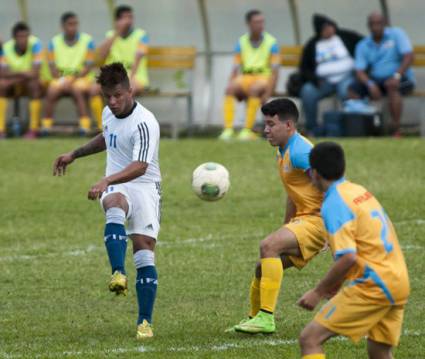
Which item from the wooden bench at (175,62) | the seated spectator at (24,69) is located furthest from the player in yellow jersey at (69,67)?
the wooden bench at (175,62)

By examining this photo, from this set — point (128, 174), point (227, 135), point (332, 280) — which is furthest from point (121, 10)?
point (332, 280)

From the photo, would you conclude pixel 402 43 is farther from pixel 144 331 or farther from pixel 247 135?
pixel 144 331

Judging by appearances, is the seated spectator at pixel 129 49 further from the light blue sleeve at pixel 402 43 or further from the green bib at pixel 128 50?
the light blue sleeve at pixel 402 43

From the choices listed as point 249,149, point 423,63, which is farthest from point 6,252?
point 423,63

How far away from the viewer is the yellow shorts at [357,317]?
634cm

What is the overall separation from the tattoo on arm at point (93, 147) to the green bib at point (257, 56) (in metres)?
10.6

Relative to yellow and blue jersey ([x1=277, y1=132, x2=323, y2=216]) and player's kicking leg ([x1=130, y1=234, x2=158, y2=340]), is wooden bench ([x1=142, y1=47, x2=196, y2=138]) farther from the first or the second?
yellow and blue jersey ([x1=277, y1=132, x2=323, y2=216])

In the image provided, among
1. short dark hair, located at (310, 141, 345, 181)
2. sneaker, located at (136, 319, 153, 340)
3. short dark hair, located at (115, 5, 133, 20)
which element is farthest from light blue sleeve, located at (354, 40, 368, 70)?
short dark hair, located at (310, 141, 345, 181)

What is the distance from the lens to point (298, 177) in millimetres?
8320

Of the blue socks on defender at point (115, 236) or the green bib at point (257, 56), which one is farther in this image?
the green bib at point (257, 56)

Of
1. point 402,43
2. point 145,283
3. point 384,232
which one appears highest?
point 402,43

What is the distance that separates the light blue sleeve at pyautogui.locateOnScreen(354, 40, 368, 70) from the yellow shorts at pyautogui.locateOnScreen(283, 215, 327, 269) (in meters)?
10.7

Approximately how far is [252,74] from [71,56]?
9.88ft

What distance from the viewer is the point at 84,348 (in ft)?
26.6
